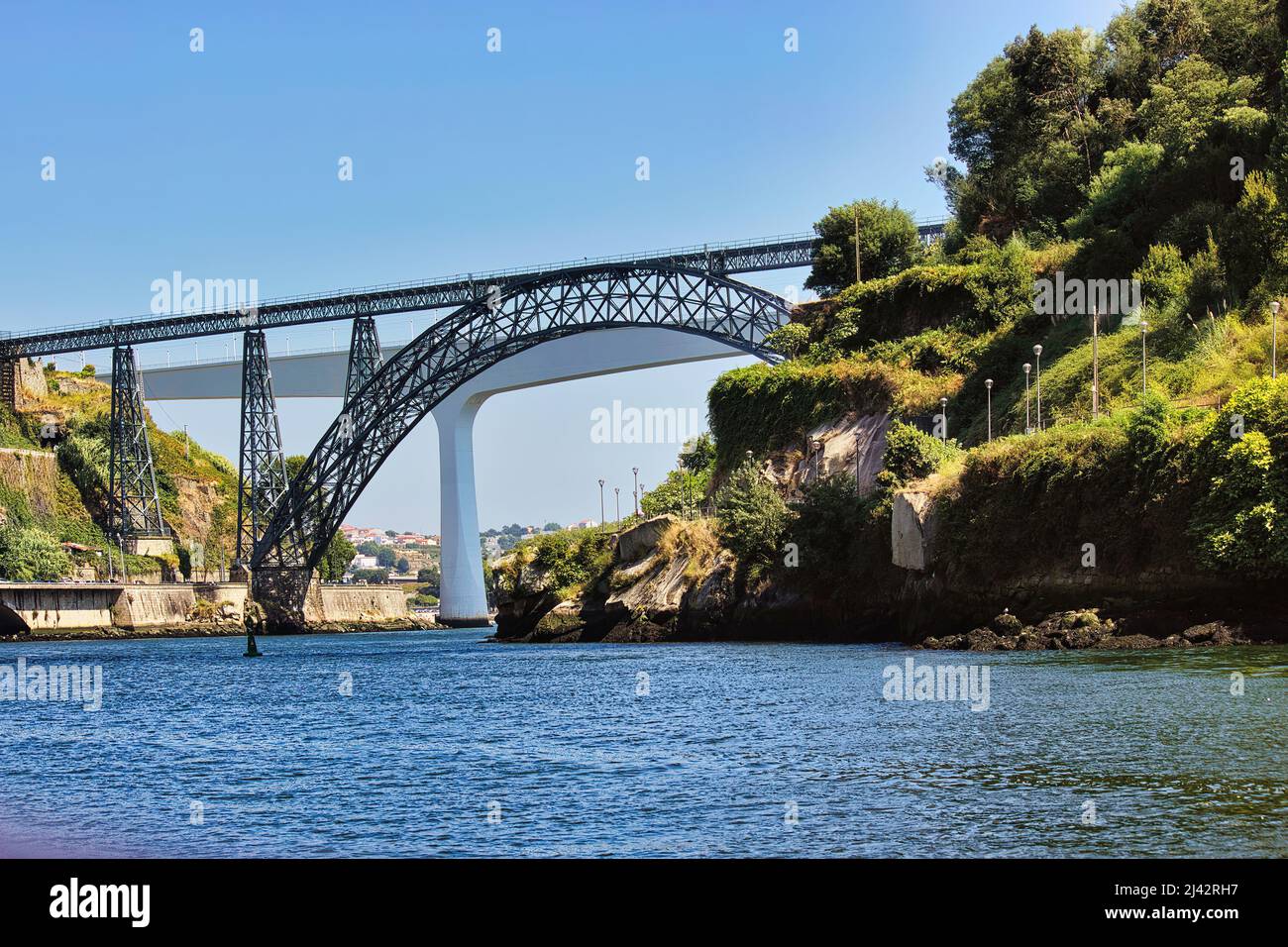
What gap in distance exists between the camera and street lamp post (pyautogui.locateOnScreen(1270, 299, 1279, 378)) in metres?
34.3

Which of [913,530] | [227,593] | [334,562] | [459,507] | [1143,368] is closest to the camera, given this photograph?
[1143,368]

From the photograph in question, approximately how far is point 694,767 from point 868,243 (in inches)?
2092

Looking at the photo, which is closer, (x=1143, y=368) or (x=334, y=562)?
(x=1143, y=368)

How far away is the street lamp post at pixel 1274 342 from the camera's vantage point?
3428 centimetres

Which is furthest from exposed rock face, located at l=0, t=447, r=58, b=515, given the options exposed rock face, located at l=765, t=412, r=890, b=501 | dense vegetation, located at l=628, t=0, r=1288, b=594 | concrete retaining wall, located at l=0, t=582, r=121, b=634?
exposed rock face, located at l=765, t=412, r=890, b=501

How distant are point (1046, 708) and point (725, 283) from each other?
53.5 meters

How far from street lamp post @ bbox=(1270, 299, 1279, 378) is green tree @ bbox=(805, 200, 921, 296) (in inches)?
1199

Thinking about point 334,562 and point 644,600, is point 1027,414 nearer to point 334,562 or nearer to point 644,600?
point 644,600

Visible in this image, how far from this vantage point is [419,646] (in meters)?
65.0

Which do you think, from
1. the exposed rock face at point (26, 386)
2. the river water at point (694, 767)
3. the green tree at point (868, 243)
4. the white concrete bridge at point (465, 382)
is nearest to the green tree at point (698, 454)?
the white concrete bridge at point (465, 382)

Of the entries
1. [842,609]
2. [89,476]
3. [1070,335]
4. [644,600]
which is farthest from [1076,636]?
[89,476]

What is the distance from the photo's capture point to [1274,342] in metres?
35.6
